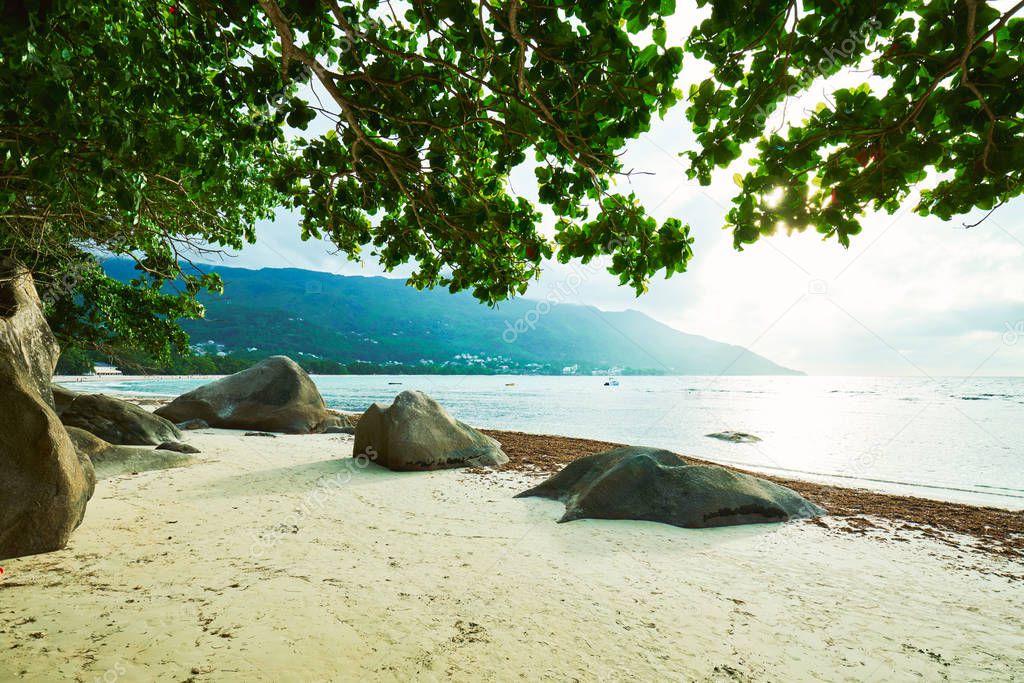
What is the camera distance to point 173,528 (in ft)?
16.9

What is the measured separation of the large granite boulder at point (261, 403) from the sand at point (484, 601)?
877 cm

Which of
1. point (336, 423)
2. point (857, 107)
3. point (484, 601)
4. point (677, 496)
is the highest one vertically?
point (857, 107)

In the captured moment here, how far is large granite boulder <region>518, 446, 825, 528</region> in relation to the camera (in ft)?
19.7

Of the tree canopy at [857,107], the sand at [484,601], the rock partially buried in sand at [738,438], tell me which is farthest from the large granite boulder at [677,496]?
the rock partially buried in sand at [738,438]

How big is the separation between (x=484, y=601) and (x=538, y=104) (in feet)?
12.6

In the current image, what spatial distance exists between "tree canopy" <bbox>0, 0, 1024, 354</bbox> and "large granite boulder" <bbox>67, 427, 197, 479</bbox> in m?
4.76

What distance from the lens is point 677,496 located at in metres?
6.18

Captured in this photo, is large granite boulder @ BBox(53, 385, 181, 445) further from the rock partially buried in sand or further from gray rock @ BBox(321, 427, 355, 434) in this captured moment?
the rock partially buried in sand

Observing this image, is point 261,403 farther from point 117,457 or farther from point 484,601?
point 484,601

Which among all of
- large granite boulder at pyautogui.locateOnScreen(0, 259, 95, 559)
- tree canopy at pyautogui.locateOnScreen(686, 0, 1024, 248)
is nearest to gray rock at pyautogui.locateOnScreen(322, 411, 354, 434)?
large granite boulder at pyautogui.locateOnScreen(0, 259, 95, 559)

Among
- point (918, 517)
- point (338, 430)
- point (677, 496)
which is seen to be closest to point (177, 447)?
point (338, 430)

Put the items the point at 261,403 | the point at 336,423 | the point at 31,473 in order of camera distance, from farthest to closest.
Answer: the point at 336,423
the point at 261,403
the point at 31,473

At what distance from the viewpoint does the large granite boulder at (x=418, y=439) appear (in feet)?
29.8

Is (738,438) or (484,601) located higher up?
(484,601)
